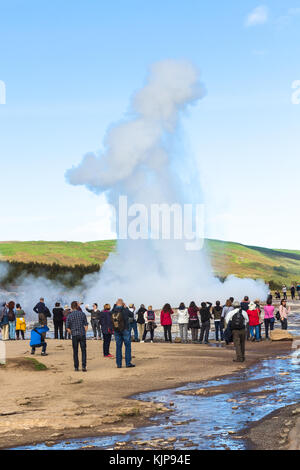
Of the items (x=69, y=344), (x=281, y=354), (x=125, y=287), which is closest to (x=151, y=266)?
(x=125, y=287)

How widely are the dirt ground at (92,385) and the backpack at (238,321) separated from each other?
122cm

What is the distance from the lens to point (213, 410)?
13602mm

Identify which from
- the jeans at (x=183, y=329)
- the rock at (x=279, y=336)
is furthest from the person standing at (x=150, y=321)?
the rock at (x=279, y=336)

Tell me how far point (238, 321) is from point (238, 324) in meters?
0.12

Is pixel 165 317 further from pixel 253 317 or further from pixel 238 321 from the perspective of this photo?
pixel 238 321

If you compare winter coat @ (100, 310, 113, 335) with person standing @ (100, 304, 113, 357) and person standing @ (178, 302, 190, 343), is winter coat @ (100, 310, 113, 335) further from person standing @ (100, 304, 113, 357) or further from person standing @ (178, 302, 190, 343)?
person standing @ (178, 302, 190, 343)

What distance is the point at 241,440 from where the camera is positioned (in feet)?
35.2

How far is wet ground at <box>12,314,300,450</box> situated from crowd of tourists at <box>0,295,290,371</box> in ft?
6.57

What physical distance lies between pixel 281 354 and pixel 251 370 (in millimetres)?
4671

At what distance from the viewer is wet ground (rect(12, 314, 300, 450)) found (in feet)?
35.0

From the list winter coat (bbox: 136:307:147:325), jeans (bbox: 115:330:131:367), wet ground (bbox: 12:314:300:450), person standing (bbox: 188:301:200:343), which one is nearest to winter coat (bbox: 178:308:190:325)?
person standing (bbox: 188:301:200:343)

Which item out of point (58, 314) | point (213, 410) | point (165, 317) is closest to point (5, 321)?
point (58, 314)

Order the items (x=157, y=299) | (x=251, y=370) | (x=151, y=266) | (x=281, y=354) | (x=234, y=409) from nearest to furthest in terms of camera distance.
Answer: (x=234, y=409) → (x=251, y=370) → (x=281, y=354) → (x=157, y=299) → (x=151, y=266)
